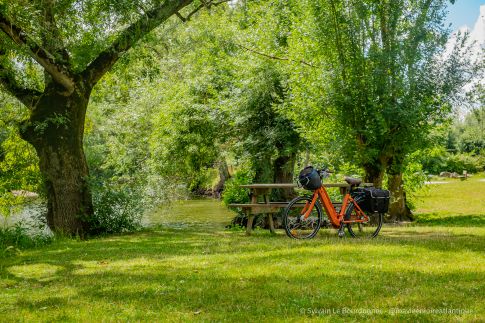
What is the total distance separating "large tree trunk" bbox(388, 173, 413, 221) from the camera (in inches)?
803

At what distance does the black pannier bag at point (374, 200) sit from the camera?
10766 millimetres

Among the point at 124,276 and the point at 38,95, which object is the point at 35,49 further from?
the point at 124,276

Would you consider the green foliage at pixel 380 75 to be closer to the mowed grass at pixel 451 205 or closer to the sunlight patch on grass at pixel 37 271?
the mowed grass at pixel 451 205

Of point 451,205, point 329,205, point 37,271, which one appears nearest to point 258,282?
point 37,271

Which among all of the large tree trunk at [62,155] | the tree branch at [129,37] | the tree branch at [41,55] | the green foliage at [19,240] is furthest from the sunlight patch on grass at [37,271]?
the tree branch at [129,37]

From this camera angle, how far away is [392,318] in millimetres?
4785

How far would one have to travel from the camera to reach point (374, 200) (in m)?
10.8

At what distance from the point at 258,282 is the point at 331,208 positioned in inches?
180

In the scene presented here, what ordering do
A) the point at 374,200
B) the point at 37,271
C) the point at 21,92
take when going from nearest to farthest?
the point at 37,271, the point at 374,200, the point at 21,92

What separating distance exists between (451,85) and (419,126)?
1.59 m

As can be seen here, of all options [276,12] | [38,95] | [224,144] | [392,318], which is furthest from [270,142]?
[392,318]

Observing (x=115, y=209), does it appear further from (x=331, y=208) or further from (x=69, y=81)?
(x=331, y=208)

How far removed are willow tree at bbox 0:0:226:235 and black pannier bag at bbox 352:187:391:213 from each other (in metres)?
6.39

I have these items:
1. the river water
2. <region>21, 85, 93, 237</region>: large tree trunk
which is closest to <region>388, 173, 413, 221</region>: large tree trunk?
the river water
